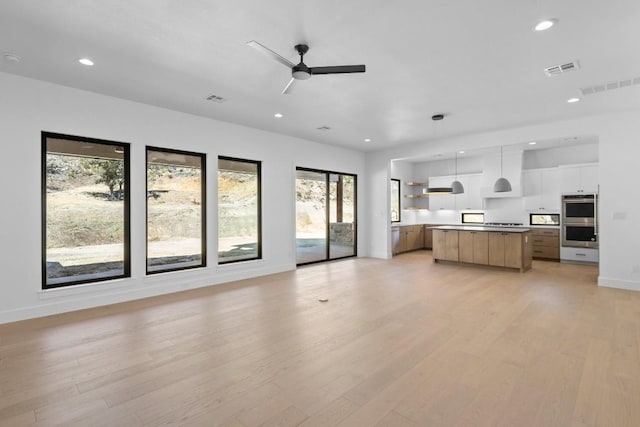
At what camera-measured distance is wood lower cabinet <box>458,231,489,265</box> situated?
7102mm

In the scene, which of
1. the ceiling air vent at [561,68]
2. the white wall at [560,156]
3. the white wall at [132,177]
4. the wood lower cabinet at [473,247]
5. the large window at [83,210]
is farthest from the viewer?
the white wall at [560,156]

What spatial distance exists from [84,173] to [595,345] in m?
6.48

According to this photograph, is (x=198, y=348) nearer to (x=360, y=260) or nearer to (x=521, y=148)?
(x=360, y=260)

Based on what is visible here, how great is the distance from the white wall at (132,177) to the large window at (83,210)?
0.14m

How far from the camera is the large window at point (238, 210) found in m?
6.18

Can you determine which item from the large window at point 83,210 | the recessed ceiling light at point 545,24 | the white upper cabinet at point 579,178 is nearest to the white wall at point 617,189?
the white upper cabinet at point 579,178

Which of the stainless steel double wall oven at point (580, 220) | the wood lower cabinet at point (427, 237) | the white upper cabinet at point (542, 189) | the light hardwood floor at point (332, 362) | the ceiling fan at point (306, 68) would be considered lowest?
the light hardwood floor at point (332, 362)

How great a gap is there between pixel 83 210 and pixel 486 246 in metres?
7.50

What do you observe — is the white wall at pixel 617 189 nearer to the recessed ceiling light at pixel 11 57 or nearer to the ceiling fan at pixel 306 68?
the ceiling fan at pixel 306 68

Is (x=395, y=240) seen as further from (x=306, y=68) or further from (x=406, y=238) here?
(x=306, y=68)

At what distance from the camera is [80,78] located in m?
4.05

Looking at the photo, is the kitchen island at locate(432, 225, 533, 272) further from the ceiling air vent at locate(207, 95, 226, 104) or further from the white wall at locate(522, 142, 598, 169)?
the ceiling air vent at locate(207, 95, 226, 104)

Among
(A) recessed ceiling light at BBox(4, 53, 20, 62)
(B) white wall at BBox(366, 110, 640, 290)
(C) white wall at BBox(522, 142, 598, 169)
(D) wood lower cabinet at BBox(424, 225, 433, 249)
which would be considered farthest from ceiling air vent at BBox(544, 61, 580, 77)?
(D) wood lower cabinet at BBox(424, 225, 433, 249)

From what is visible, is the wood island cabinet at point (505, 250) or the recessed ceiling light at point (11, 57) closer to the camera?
the recessed ceiling light at point (11, 57)
